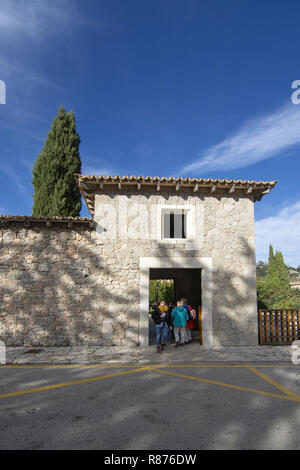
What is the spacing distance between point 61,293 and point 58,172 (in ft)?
39.4

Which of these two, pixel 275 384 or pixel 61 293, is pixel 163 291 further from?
pixel 275 384

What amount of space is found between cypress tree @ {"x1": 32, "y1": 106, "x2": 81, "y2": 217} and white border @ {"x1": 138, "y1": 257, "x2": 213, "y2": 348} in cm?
1044

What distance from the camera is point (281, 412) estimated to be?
4.08 metres

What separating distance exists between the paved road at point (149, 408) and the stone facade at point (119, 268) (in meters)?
2.36

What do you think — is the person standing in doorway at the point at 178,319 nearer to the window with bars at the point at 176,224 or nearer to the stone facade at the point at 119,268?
the stone facade at the point at 119,268

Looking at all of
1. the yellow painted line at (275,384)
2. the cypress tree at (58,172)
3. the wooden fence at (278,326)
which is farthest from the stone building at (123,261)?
the cypress tree at (58,172)

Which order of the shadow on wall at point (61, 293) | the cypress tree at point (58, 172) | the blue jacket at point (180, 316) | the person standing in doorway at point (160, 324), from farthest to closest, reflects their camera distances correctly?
the cypress tree at point (58, 172) < the blue jacket at point (180, 316) < the shadow on wall at point (61, 293) < the person standing in doorway at point (160, 324)

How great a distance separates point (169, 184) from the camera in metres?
9.38

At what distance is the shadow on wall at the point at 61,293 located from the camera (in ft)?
29.0

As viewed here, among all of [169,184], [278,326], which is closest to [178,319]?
[278,326]

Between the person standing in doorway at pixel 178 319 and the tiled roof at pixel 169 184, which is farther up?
the tiled roof at pixel 169 184

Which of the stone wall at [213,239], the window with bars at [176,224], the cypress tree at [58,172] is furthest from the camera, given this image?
the cypress tree at [58,172]
